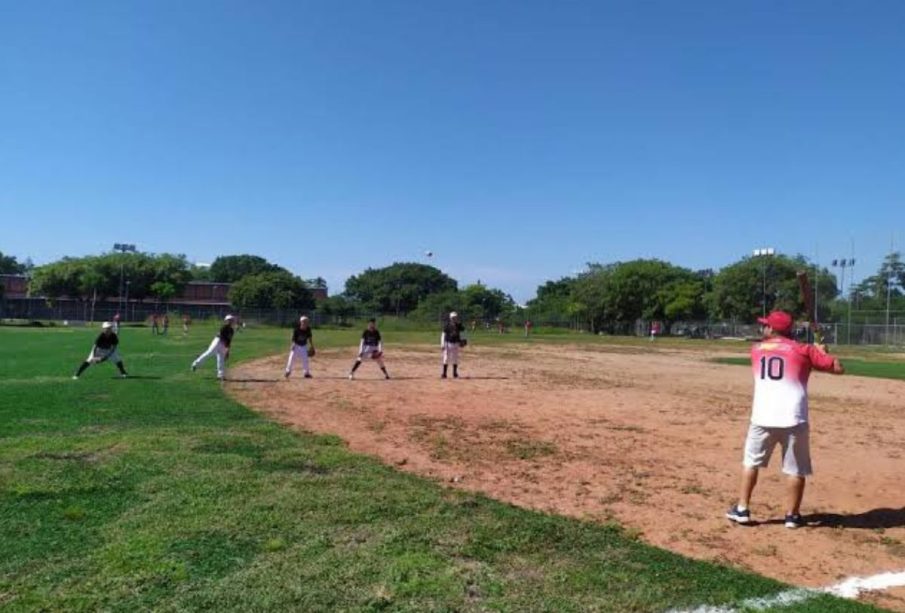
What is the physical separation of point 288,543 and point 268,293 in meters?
99.0

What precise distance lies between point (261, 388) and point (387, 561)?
41.7 feet

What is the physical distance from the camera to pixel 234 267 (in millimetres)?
154375

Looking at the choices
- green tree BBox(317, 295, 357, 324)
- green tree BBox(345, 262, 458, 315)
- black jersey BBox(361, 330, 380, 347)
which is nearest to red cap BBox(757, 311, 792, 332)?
black jersey BBox(361, 330, 380, 347)

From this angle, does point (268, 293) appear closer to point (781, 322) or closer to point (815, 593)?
point (781, 322)

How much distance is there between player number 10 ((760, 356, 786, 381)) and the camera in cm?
678

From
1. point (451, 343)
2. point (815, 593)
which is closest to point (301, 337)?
point (451, 343)

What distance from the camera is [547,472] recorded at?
8680mm

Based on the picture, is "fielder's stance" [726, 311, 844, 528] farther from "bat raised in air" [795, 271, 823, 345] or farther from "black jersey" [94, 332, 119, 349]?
"black jersey" [94, 332, 119, 349]

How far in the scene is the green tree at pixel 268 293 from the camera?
10056 cm

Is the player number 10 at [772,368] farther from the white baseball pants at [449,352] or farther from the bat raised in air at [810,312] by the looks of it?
the white baseball pants at [449,352]

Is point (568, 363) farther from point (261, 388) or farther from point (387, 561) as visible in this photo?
point (387, 561)

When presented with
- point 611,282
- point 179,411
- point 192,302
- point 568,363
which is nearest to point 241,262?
point 192,302

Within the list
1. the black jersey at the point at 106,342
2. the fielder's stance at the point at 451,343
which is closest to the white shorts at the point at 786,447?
the fielder's stance at the point at 451,343

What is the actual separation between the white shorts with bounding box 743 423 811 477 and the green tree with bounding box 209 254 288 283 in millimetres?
150754
